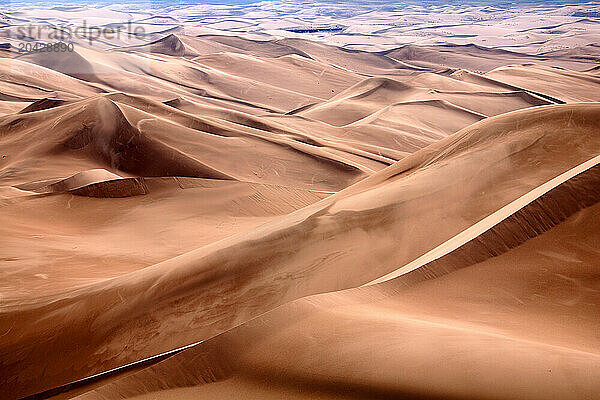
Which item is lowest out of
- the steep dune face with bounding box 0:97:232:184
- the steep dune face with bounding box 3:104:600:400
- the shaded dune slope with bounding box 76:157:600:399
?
the steep dune face with bounding box 0:97:232:184

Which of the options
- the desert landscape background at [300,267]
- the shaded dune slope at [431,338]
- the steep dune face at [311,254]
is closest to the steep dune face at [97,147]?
the desert landscape background at [300,267]

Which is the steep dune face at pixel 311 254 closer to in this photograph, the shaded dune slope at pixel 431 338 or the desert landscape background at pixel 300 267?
the desert landscape background at pixel 300 267

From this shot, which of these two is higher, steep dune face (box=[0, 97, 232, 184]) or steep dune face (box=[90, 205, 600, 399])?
steep dune face (box=[90, 205, 600, 399])

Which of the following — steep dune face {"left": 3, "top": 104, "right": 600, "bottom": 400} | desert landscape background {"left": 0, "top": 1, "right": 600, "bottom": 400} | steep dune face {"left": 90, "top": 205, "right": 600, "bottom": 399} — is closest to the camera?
steep dune face {"left": 90, "top": 205, "right": 600, "bottom": 399}

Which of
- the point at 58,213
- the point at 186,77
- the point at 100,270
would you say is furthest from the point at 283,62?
the point at 100,270

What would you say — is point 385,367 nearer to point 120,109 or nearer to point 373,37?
point 120,109

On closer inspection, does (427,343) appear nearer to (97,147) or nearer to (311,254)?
(311,254)

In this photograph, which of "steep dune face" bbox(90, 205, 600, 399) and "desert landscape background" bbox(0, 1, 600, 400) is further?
"desert landscape background" bbox(0, 1, 600, 400)

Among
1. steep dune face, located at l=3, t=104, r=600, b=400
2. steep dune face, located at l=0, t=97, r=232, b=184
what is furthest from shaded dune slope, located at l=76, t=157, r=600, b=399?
steep dune face, located at l=0, t=97, r=232, b=184

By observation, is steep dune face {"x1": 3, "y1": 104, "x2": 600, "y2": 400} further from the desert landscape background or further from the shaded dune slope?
the shaded dune slope
